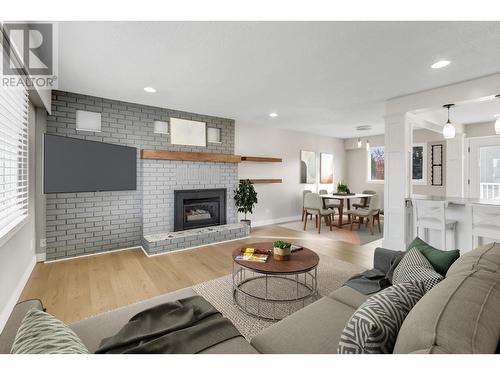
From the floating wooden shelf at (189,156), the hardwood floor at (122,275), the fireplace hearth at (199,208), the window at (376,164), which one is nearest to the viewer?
the hardwood floor at (122,275)

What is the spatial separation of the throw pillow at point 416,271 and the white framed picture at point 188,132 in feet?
12.3

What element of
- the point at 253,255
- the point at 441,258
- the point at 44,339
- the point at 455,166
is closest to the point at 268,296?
the point at 253,255

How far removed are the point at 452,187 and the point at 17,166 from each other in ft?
24.2

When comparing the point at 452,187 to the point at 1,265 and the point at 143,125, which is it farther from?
the point at 1,265

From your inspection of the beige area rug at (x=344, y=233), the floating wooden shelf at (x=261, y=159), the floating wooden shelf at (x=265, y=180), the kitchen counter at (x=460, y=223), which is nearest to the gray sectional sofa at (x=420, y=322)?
the kitchen counter at (x=460, y=223)

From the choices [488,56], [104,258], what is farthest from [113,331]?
[488,56]

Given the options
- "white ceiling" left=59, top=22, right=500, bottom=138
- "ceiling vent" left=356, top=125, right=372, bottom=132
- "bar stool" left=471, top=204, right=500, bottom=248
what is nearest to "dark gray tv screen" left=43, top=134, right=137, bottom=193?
"white ceiling" left=59, top=22, right=500, bottom=138

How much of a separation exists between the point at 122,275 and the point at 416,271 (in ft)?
9.68

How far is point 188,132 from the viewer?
441 cm

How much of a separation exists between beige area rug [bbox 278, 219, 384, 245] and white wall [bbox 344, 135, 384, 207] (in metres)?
1.91

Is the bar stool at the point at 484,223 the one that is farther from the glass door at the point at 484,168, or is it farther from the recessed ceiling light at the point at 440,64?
the glass door at the point at 484,168

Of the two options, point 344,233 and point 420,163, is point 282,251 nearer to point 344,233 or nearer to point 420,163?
point 344,233

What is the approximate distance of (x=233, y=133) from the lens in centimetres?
505

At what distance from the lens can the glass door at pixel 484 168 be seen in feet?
16.3
